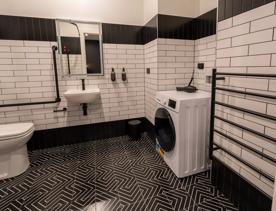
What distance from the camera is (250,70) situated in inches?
49.0

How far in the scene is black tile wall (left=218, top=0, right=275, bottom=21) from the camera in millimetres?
1165

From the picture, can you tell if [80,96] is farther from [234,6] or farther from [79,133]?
[234,6]

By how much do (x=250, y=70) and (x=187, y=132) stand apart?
81cm

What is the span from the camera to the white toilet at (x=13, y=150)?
6.00ft

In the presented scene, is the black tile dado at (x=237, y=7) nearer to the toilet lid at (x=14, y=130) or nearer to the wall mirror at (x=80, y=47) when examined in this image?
the wall mirror at (x=80, y=47)

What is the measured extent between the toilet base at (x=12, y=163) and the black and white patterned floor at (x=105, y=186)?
0.23 ft

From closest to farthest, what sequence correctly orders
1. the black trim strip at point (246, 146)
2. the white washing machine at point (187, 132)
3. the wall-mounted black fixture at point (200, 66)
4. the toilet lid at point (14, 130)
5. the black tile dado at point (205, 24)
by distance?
the black trim strip at point (246, 146), the white washing machine at point (187, 132), the toilet lid at point (14, 130), the black tile dado at point (205, 24), the wall-mounted black fixture at point (200, 66)

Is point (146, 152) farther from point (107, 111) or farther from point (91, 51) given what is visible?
point (91, 51)

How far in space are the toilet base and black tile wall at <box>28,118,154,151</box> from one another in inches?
21.9

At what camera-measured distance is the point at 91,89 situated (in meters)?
2.66

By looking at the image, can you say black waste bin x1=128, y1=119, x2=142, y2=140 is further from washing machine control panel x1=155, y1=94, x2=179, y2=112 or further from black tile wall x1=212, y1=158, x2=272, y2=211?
black tile wall x1=212, y1=158, x2=272, y2=211

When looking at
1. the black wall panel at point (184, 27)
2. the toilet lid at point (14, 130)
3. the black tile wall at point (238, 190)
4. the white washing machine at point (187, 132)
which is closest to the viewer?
the black tile wall at point (238, 190)

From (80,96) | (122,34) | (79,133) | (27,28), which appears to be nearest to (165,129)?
(80,96)

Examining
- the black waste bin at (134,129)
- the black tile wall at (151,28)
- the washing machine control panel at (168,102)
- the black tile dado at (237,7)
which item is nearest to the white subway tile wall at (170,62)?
the black tile wall at (151,28)
